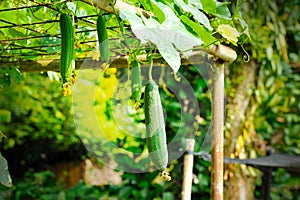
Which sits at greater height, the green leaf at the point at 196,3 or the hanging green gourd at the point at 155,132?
the green leaf at the point at 196,3

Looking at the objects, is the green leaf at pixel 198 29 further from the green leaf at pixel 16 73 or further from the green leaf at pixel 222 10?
the green leaf at pixel 16 73

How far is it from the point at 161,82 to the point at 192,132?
1.06 feet

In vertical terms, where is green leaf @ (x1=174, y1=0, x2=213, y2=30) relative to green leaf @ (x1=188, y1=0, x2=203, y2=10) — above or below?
below

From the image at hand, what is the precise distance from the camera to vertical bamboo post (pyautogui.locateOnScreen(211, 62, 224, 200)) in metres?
1.04

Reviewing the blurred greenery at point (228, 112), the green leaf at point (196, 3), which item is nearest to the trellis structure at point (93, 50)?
the green leaf at point (196, 3)

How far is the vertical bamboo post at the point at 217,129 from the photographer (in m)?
1.04

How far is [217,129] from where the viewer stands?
1043mm

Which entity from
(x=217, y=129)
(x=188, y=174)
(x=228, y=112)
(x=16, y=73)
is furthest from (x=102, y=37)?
(x=228, y=112)

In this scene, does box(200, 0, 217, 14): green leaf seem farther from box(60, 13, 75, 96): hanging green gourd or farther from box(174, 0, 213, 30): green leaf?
box(60, 13, 75, 96): hanging green gourd

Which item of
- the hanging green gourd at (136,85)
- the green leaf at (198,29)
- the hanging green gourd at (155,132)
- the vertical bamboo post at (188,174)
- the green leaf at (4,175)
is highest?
the green leaf at (198,29)

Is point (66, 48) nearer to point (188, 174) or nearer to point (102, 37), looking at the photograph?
Result: point (102, 37)

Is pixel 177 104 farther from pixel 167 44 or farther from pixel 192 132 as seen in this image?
pixel 167 44

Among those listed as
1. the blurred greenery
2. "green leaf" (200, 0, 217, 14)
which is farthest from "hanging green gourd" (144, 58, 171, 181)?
the blurred greenery

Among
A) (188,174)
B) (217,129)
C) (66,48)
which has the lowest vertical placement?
(188,174)
